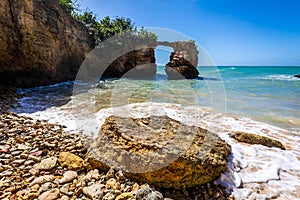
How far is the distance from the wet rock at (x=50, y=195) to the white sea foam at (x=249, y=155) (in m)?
1.80

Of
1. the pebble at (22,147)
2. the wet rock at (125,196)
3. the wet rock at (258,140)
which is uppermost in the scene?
the pebble at (22,147)

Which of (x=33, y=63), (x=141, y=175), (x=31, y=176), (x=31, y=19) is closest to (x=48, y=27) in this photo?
(x=31, y=19)

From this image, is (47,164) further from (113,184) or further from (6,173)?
(113,184)

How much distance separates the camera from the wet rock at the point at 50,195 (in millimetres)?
1686

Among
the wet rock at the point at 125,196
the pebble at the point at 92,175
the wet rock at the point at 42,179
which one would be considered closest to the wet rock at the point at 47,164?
the wet rock at the point at 42,179

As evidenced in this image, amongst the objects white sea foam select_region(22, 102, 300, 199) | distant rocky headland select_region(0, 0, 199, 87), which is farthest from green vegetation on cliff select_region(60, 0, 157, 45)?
white sea foam select_region(22, 102, 300, 199)

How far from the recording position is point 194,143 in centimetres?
225

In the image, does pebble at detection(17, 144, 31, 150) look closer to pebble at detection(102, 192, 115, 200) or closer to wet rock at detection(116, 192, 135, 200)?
pebble at detection(102, 192, 115, 200)

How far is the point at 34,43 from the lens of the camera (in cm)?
782

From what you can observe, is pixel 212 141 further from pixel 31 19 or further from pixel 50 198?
pixel 31 19

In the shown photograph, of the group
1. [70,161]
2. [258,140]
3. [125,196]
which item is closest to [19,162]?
[70,161]

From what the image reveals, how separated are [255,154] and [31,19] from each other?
10117 millimetres

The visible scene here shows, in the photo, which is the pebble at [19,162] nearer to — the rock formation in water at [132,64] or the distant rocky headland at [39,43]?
the distant rocky headland at [39,43]

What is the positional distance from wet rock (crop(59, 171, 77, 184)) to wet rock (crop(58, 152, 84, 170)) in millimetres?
95
